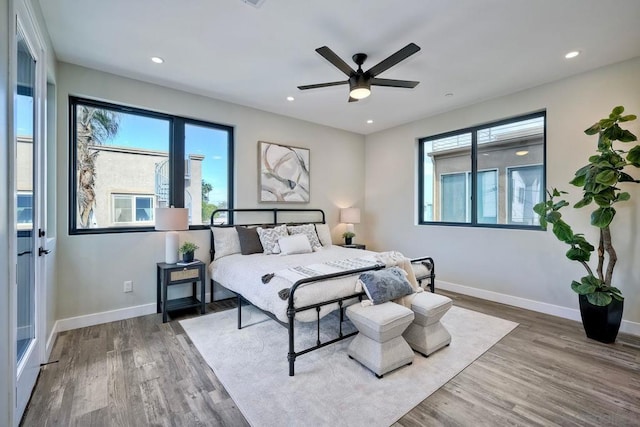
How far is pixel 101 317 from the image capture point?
332 cm

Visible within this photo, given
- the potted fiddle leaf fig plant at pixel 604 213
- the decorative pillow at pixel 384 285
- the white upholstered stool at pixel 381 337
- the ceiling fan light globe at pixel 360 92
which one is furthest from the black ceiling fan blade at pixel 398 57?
the potted fiddle leaf fig plant at pixel 604 213

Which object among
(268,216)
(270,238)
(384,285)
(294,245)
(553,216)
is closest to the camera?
(384,285)

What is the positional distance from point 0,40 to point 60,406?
7.34 feet

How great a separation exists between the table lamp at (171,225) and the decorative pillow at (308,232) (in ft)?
5.06

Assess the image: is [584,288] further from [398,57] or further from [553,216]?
[398,57]

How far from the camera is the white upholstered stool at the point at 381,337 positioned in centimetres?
223

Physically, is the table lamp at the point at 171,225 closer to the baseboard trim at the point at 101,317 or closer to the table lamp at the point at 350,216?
the baseboard trim at the point at 101,317

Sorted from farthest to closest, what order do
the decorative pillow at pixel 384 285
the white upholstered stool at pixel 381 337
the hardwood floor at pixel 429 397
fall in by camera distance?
the decorative pillow at pixel 384 285, the white upholstered stool at pixel 381 337, the hardwood floor at pixel 429 397

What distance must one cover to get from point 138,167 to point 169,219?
910 millimetres

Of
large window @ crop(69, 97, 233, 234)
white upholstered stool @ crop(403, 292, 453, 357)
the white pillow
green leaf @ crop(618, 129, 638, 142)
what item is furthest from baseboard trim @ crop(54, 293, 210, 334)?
green leaf @ crop(618, 129, 638, 142)

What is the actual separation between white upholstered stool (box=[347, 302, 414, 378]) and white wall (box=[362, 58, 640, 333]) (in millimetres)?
2488

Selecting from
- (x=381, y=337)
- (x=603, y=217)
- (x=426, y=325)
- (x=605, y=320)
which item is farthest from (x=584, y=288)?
(x=381, y=337)

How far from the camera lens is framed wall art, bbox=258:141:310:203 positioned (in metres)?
4.59

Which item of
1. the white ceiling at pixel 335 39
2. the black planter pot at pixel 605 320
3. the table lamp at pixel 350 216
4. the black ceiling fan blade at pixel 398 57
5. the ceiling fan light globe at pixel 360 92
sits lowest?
the black planter pot at pixel 605 320
